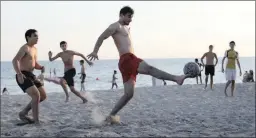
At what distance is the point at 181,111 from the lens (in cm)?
875

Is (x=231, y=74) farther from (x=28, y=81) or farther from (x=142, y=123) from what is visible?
(x=28, y=81)

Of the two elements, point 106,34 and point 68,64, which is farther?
point 68,64

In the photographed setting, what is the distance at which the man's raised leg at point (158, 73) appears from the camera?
5.54 meters

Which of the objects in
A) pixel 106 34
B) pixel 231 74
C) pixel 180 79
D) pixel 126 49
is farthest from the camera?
pixel 231 74

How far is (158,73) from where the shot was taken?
5.66 metres

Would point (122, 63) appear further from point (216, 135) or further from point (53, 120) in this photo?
point (53, 120)

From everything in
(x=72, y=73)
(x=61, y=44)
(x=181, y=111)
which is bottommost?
(x=181, y=111)

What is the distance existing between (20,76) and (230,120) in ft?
12.3

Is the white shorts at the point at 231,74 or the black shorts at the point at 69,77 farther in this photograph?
the white shorts at the point at 231,74

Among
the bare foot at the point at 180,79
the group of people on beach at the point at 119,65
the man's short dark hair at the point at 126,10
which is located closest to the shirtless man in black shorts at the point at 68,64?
the group of people on beach at the point at 119,65

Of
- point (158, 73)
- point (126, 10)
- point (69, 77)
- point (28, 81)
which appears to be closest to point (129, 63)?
point (158, 73)

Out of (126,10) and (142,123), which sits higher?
(126,10)

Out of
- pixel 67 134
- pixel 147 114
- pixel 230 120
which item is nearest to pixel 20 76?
pixel 67 134

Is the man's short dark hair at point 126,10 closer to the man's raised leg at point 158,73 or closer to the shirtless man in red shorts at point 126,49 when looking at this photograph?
the shirtless man in red shorts at point 126,49
